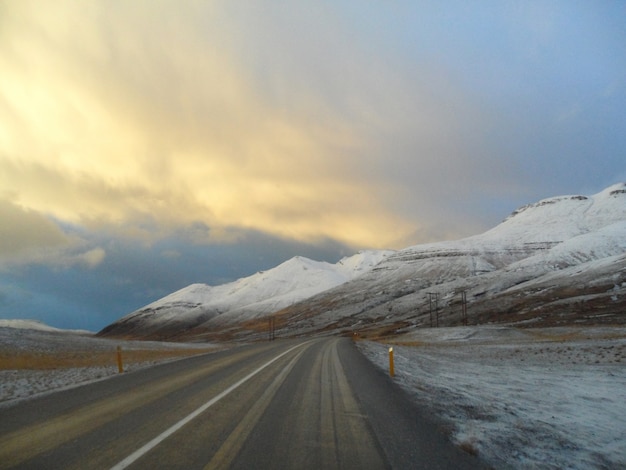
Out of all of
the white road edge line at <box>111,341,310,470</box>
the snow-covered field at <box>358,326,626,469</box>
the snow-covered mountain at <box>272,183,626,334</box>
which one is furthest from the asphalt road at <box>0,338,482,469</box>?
the snow-covered mountain at <box>272,183,626,334</box>

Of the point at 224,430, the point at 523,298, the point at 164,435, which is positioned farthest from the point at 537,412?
the point at 523,298

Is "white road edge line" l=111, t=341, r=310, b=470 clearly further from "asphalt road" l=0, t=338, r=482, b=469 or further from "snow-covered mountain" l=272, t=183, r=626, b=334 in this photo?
"snow-covered mountain" l=272, t=183, r=626, b=334

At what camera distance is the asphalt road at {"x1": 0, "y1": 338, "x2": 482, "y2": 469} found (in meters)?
5.90

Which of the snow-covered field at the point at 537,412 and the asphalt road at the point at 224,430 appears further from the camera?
the snow-covered field at the point at 537,412

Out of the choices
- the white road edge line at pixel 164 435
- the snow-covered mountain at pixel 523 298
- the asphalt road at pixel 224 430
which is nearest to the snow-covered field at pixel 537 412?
the asphalt road at pixel 224 430

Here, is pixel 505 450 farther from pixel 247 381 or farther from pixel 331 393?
pixel 247 381

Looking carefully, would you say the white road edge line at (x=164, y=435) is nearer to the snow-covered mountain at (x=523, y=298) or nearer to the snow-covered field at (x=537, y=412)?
the snow-covered field at (x=537, y=412)

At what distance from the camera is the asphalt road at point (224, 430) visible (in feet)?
19.4

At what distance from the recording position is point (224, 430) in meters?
7.35

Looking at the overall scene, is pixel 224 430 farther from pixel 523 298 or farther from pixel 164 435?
pixel 523 298

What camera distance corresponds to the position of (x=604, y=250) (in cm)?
17900

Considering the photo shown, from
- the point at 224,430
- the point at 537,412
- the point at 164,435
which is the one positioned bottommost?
the point at 537,412

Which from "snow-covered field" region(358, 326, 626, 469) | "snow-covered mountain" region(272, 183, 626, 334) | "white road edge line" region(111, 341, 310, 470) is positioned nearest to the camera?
"white road edge line" region(111, 341, 310, 470)

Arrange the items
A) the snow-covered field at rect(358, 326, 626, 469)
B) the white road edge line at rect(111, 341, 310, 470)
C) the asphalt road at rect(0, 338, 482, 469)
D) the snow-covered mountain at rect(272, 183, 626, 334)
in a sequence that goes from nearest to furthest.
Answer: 1. the white road edge line at rect(111, 341, 310, 470)
2. the asphalt road at rect(0, 338, 482, 469)
3. the snow-covered field at rect(358, 326, 626, 469)
4. the snow-covered mountain at rect(272, 183, 626, 334)
